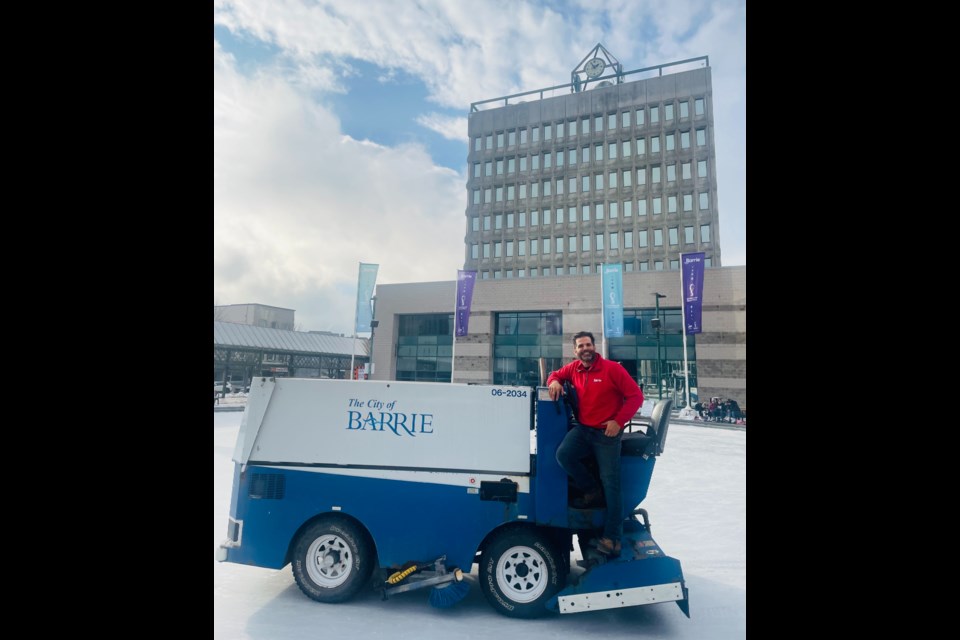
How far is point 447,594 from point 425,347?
3616 cm

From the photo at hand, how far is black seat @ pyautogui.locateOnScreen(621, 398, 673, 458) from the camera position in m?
4.54

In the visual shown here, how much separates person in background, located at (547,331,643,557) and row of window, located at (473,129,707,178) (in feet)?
186

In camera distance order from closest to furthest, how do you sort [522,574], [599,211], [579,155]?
[522,574] → [599,211] → [579,155]

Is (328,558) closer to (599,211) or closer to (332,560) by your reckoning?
(332,560)

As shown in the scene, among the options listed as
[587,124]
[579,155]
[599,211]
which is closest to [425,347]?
[599,211]

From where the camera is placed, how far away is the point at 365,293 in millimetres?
30688

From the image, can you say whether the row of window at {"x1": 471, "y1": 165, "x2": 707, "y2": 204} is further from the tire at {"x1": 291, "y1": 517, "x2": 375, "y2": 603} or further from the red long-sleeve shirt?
the tire at {"x1": 291, "y1": 517, "x2": 375, "y2": 603}

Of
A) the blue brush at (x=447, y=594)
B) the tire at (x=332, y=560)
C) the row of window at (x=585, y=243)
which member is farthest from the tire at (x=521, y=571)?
the row of window at (x=585, y=243)

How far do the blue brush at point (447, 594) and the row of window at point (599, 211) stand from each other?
55065 mm

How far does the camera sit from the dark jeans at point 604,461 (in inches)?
168
